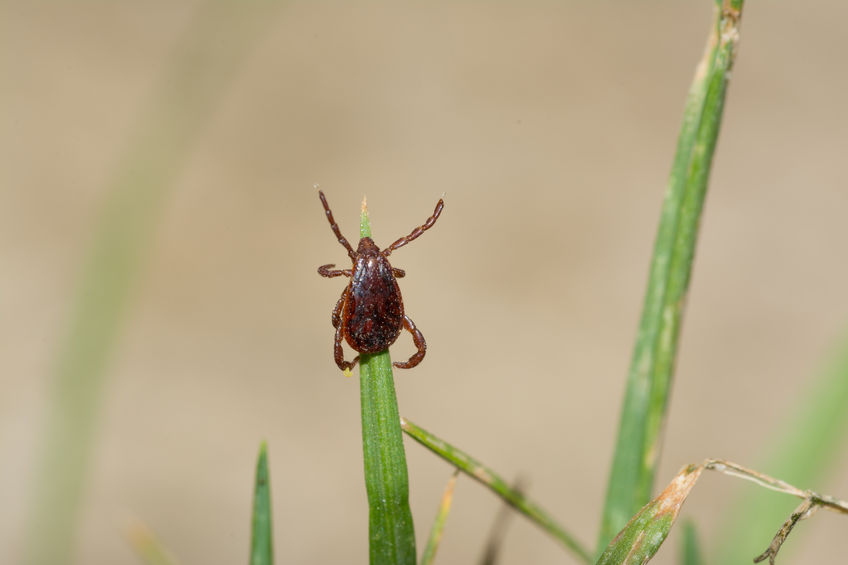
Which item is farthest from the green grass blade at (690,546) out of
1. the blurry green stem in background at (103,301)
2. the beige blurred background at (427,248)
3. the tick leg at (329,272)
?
the beige blurred background at (427,248)

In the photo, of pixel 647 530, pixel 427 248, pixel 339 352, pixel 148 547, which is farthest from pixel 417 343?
pixel 427 248

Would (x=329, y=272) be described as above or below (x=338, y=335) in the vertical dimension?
above

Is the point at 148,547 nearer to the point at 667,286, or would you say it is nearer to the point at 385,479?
the point at 385,479

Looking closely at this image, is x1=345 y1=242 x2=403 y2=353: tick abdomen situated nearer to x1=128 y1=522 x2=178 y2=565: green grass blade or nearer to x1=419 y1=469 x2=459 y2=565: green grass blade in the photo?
x1=419 y1=469 x2=459 y2=565: green grass blade

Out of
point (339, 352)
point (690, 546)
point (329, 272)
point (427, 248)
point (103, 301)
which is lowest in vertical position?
point (690, 546)

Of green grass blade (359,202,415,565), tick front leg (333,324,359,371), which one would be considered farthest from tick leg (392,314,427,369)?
green grass blade (359,202,415,565)

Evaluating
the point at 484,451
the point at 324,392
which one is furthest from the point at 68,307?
the point at 484,451

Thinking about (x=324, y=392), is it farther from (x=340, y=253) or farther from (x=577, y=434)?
(x=577, y=434)
